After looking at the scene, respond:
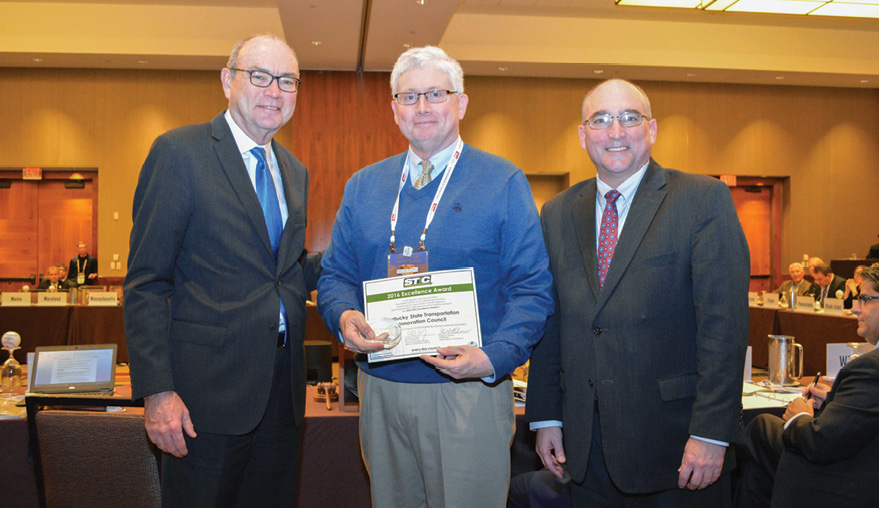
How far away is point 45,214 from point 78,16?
3.73 meters

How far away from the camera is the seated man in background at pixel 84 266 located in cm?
1054

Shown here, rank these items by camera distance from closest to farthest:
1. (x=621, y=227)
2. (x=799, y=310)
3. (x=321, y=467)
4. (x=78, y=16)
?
(x=621, y=227) < (x=321, y=467) < (x=799, y=310) < (x=78, y=16)

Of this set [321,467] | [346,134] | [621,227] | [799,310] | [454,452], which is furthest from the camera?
[346,134]

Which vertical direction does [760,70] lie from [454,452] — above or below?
above

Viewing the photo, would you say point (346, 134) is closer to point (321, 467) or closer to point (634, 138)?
point (321, 467)

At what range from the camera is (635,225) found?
1.79 m

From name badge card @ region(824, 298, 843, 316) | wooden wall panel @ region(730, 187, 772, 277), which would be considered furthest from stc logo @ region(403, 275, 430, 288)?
wooden wall panel @ region(730, 187, 772, 277)

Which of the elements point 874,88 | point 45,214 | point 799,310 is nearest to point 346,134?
point 45,214

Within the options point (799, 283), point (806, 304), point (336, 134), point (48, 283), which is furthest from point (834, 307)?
point (48, 283)

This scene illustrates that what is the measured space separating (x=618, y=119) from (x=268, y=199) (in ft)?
3.61

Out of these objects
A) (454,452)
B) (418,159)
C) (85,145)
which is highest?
(85,145)

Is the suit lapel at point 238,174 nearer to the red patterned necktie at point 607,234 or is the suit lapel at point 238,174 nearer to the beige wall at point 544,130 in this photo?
the red patterned necktie at point 607,234

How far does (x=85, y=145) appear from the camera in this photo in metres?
11.1

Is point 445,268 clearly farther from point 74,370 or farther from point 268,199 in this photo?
point 74,370
